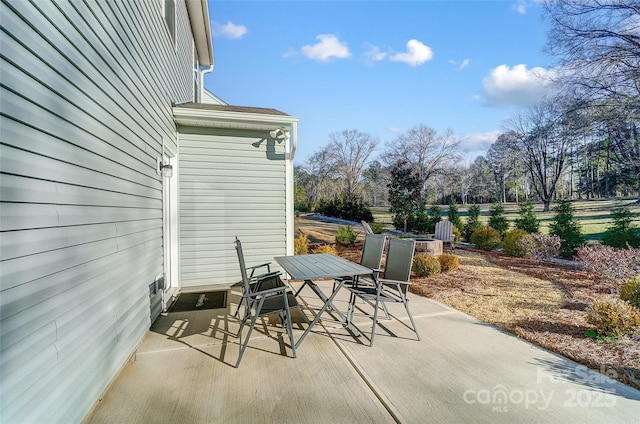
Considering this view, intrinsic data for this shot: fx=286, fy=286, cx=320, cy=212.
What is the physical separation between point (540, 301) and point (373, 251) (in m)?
2.63

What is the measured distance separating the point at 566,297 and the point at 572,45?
7.69 m

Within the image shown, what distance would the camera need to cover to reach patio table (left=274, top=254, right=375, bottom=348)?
282cm

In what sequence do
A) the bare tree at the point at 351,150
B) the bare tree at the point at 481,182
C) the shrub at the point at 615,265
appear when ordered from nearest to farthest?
the shrub at the point at 615,265, the bare tree at the point at 351,150, the bare tree at the point at 481,182

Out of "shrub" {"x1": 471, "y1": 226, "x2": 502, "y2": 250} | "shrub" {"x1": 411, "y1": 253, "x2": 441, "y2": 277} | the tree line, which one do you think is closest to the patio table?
"shrub" {"x1": 411, "y1": 253, "x2": 441, "y2": 277}

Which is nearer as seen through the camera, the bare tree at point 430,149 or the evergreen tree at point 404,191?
the evergreen tree at point 404,191

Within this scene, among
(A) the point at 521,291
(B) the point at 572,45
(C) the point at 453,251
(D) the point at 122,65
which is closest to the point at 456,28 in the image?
(B) the point at 572,45

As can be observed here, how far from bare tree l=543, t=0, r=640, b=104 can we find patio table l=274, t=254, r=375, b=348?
933 centimetres

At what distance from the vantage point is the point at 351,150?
2667 centimetres

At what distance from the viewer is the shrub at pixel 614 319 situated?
2820 millimetres

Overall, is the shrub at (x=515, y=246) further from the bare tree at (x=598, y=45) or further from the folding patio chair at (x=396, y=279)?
the folding patio chair at (x=396, y=279)

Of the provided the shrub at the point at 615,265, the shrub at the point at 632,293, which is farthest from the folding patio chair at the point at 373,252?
the shrub at the point at 615,265

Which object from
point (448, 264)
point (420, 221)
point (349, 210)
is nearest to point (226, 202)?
point (448, 264)

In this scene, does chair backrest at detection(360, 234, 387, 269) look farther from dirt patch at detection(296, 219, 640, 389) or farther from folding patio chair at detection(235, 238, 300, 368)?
dirt patch at detection(296, 219, 640, 389)

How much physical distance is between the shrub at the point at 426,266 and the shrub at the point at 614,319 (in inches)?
111
